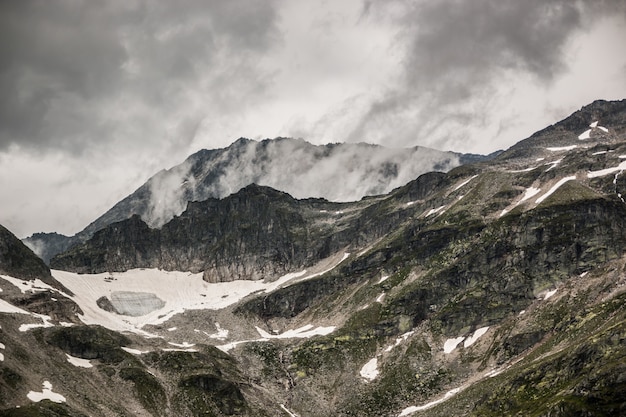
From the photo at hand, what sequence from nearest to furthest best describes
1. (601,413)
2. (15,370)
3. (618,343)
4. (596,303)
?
(601,413), (618,343), (15,370), (596,303)

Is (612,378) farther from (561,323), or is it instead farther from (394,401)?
(394,401)

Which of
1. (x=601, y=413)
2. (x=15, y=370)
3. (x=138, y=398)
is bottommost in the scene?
(x=601, y=413)

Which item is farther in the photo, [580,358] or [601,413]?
[580,358]

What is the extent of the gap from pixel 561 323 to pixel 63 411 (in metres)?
154

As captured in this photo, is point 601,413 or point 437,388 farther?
point 437,388

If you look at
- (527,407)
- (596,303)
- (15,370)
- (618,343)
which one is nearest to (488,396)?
(527,407)

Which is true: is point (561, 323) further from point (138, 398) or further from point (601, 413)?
point (138, 398)

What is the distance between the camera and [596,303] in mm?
192125

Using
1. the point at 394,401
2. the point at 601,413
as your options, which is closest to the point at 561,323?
the point at 394,401

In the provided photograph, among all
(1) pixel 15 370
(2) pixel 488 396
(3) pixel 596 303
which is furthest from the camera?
(3) pixel 596 303

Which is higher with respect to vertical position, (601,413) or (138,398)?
(138,398)

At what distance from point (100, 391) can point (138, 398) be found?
40.4 ft

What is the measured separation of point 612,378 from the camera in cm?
12444

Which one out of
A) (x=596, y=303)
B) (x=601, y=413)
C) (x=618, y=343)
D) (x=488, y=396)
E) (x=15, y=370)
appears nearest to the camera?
(x=601, y=413)
